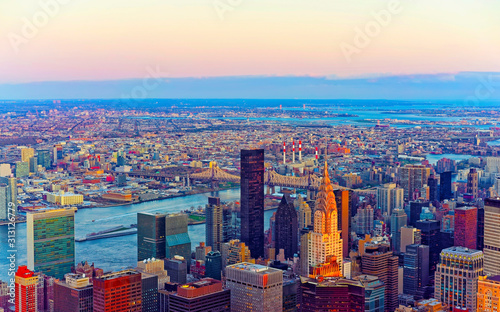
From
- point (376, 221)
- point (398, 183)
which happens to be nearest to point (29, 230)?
point (376, 221)

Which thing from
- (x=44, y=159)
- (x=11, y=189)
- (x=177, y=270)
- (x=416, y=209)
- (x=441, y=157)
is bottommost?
(x=177, y=270)

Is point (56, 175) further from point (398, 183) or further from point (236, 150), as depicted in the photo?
point (398, 183)

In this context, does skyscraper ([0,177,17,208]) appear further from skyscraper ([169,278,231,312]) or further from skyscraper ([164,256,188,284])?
skyscraper ([169,278,231,312])

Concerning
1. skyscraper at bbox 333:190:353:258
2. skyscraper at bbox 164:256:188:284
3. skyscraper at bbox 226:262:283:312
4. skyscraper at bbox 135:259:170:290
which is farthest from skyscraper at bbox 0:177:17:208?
skyscraper at bbox 226:262:283:312

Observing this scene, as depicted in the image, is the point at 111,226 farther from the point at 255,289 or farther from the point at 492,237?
the point at 492,237

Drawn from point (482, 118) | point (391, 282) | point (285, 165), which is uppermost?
point (482, 118)

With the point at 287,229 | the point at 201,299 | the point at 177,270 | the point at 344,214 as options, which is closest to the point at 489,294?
the point at 201,299

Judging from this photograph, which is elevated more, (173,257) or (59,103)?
(59,103)

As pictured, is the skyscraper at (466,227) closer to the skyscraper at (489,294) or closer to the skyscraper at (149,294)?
the skyscraper at (489,294)
